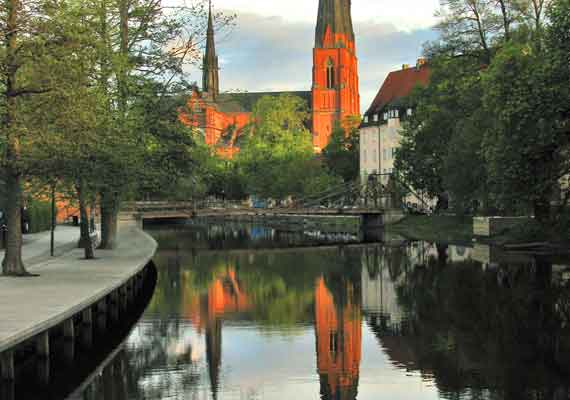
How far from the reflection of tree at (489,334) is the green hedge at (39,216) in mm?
30133

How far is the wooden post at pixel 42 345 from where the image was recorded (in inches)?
716

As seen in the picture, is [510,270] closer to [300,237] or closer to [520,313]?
[520,313]

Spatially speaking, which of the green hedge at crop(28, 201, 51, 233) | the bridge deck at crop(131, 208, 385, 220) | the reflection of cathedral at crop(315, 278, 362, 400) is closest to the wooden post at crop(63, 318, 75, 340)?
the reflection of cathedral at crop(315, 278, 362, 400)

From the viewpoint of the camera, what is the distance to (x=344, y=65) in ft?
531

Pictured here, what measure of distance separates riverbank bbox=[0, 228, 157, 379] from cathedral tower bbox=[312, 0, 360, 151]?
120616 millimetres

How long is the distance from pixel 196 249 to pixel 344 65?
10962cm

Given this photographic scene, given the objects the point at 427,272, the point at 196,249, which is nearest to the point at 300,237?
the point at 196,249

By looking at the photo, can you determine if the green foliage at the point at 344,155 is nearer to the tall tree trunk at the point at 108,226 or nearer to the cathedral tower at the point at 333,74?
the cathedral tower at the point at 333,74

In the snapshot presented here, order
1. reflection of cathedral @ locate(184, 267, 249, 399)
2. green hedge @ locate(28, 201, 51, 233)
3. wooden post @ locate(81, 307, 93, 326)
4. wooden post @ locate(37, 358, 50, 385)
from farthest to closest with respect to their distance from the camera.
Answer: green hedge @ locate(28, 201, 51, 233) → wooden post @ locate(81, 307, 93, 326) → reflection of cathedral @ locate(184, 267, 249, 399) → wooden post @ locate(37, 358, 50, 385)

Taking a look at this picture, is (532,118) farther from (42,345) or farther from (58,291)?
(42,345)

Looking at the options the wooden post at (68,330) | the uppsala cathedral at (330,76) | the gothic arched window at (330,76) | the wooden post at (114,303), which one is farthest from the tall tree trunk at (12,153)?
the gothic arched window at (330,76)

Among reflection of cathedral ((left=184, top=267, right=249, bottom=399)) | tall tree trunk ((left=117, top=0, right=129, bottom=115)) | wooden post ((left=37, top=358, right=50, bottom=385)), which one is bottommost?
reflection of cathedral ((left=184, top=267, right=249, bottom=399))

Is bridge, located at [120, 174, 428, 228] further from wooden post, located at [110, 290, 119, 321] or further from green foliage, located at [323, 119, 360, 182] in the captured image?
wooden post, located at [110, 290, 119, 321]

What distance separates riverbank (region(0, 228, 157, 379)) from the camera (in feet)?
55.9
